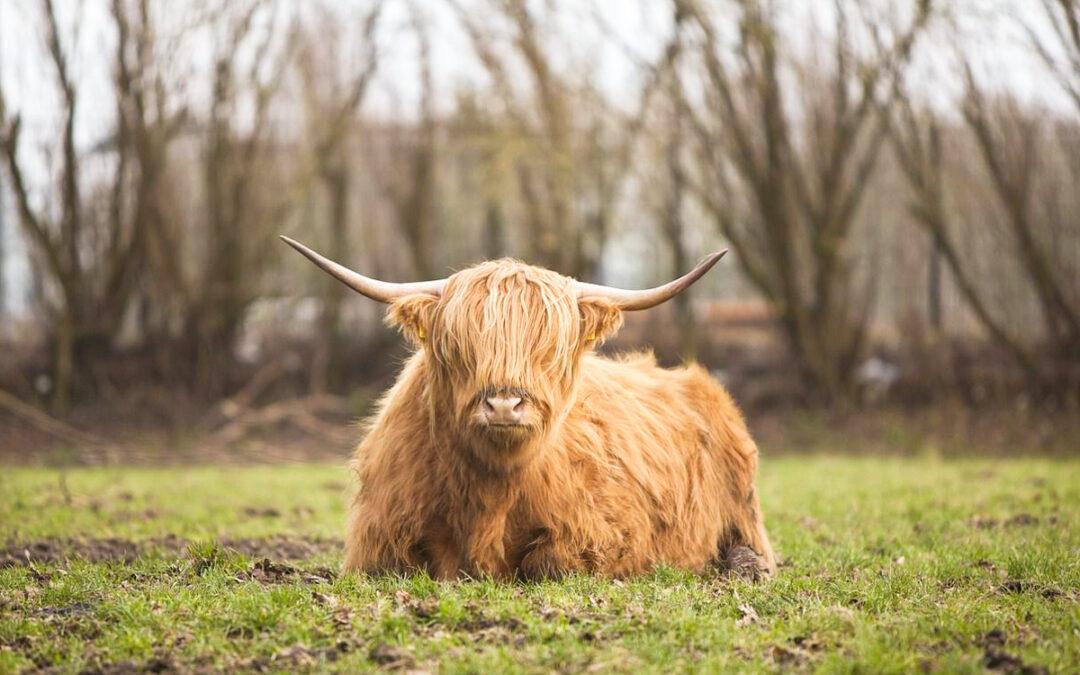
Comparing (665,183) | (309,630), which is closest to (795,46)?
(665,183)

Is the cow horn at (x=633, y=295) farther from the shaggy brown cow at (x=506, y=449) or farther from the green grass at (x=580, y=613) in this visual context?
the green grass at (x=580, y=613)

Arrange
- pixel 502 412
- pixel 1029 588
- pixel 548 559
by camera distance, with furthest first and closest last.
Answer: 1. pixel 548 559
2. pixel 1029 588
3. pixel 502 412

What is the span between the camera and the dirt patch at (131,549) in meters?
6.09

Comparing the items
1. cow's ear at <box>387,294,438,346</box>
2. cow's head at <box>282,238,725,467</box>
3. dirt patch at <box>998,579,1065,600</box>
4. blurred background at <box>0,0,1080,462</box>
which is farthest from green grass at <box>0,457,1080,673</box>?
blurred background at <box>0,0,1080,462</box>

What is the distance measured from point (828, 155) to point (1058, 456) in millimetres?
5364

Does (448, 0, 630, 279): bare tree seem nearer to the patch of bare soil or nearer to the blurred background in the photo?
the blurred background

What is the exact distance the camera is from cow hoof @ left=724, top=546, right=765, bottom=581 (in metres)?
5.74

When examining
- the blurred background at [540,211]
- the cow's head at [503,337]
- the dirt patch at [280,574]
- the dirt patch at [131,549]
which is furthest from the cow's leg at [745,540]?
the blurred background at [540,211]

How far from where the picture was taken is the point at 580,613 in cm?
418

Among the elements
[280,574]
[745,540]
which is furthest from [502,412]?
[745,540]

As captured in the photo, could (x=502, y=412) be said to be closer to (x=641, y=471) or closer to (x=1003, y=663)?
(x=641, y=471)

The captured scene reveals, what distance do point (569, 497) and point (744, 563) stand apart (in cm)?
127

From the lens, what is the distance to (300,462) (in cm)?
1357

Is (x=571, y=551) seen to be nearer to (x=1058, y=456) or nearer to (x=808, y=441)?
(x=1058, y=456)
